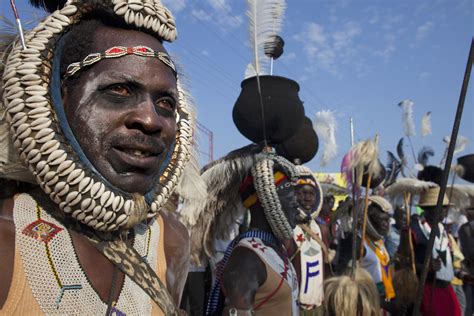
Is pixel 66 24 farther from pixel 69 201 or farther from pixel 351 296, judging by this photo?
pixel 351 296

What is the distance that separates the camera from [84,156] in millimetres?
1369

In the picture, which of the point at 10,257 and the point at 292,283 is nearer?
the point at 10,257

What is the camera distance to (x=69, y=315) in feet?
4.33

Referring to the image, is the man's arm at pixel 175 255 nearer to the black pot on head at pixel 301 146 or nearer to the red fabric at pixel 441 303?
the black pot on head at pixel 301 146

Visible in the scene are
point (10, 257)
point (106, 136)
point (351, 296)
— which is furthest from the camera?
point (351, 296)

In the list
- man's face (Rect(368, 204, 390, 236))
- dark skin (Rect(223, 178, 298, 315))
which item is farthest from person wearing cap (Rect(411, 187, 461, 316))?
dark skin (Rect(223, 178, 298, 315))

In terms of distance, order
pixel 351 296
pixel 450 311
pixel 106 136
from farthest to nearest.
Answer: pixel 450 311, pixel 351 296, pixel 106 136

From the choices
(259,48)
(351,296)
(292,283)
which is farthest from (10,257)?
(351,296)

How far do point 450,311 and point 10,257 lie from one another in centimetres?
659

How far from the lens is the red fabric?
621 cm

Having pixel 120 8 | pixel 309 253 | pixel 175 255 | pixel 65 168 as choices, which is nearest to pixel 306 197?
pixel 309 253

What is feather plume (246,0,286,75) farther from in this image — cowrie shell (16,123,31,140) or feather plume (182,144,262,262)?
cowrie shell (16,123,31,140)

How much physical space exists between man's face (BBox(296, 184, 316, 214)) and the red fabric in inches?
86.0

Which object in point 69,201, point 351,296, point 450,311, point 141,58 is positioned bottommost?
point 450,311
